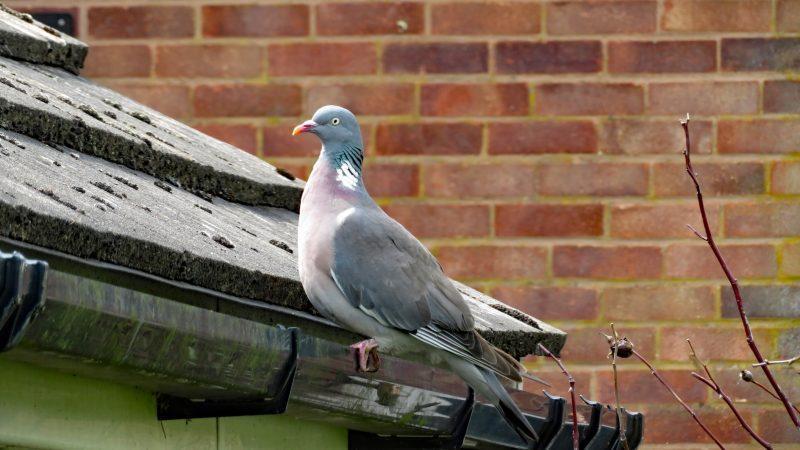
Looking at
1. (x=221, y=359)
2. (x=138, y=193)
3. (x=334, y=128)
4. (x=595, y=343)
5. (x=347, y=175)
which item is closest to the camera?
(x=221, y=359)

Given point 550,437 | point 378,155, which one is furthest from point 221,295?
point 378,155

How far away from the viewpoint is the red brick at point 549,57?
17.8ft

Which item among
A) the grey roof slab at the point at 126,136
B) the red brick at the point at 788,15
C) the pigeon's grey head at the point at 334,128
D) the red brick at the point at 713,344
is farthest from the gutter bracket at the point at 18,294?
the red brick at the point at 788,15

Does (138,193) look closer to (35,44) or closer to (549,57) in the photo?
(35,44)

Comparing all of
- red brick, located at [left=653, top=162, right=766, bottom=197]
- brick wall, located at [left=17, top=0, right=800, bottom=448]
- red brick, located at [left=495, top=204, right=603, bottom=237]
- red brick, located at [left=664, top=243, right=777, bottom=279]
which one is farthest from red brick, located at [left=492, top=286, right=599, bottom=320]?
red brick, located at [left=653, top=162, right=766, bottom=197]

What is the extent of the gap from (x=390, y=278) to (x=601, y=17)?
96.8 inches

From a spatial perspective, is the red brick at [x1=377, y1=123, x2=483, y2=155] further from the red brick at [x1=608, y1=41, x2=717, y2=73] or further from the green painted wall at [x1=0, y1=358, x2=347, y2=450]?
the green painted wall at [x1=0, y1=358, x2=347, y2=450]

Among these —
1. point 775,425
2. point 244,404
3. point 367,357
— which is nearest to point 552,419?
point 367,357

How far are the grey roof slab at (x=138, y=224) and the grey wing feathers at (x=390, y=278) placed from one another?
0.35 ft

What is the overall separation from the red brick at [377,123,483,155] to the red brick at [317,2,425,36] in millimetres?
321

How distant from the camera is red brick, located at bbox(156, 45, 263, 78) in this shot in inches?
216

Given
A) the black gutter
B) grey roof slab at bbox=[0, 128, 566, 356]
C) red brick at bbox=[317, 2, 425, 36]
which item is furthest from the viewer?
red brick at bbox=[317, 2, 425, 36]

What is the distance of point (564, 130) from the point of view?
5422 mm

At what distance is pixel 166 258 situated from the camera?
2.42 metres
